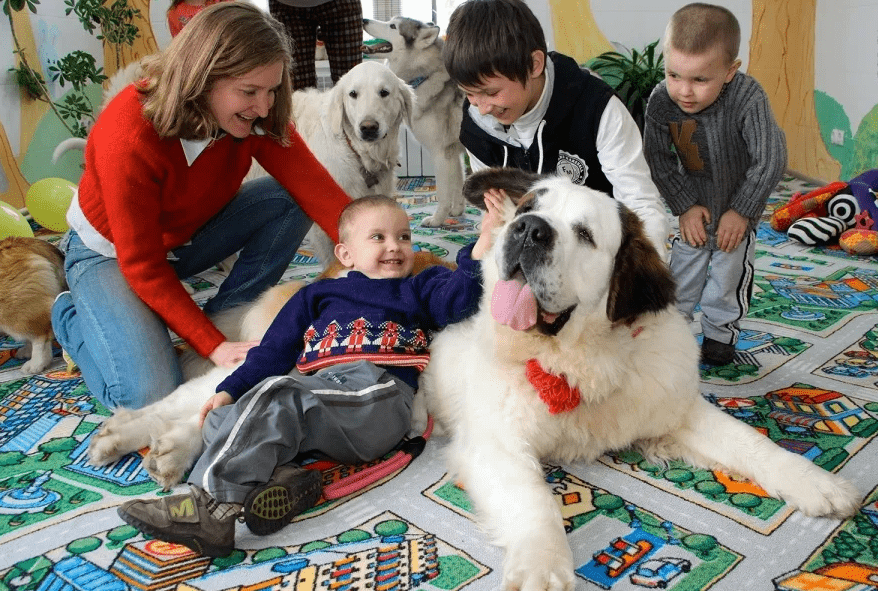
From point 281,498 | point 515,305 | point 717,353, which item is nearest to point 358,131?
point 717,353

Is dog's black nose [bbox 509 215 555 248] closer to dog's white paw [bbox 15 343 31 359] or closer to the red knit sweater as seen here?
the red knit sweater

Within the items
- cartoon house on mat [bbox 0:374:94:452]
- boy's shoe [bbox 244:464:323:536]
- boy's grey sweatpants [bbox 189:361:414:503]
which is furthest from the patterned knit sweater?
cartoon house on mat [bbox 0:374:94:452]

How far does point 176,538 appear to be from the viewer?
147 cm

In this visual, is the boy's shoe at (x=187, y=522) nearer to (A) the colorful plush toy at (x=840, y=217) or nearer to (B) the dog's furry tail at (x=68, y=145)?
(A) the colorful plush toy at (x=840, y=217)

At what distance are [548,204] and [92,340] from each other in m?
1.58

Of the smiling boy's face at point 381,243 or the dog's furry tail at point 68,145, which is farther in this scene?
the dog's furry tail at point 68,145

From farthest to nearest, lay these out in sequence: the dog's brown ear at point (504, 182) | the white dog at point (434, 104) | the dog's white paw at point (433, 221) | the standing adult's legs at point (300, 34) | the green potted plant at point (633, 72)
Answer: the green potted plant at point (633, 72) → the white dog at point (434, 104) → the dog's white paw at point (433, 221) → the standing adult's legs at point (300, 34) → the dog's brown ear at point (504, 182)

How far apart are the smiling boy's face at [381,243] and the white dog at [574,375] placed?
0.35 metres

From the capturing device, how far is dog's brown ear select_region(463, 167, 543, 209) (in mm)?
1830

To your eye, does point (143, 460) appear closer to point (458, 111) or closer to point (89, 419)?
point (89, 419)

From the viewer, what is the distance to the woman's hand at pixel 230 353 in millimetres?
2158

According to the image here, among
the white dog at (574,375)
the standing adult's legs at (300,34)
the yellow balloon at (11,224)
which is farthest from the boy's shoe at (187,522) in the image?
the standing adult's legs at (300,34)

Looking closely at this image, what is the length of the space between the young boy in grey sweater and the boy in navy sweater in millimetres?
1089

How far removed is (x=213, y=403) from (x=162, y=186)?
2.74 feet
